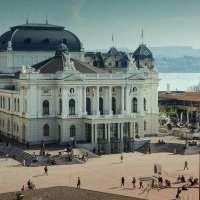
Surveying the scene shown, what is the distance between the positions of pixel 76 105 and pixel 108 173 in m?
17.5

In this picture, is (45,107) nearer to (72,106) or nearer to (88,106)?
(72,106)

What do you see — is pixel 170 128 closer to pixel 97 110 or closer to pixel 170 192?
pixel 97 110

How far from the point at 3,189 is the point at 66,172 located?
28.5ft

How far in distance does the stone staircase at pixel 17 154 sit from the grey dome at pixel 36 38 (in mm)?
16571

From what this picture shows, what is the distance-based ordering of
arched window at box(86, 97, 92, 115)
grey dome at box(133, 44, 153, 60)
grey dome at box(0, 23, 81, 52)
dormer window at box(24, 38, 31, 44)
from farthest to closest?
grey dome at box(133, 44, 153, 60)
dormer window at box(24, 38, 31, 44)
grey dome at box(0, 23, 81, 52)
arched window at box(86, 97, 92, 115)

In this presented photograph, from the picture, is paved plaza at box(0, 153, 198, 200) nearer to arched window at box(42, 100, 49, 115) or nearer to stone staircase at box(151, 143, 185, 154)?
stone staircase at box(151, 143, 185, 154)

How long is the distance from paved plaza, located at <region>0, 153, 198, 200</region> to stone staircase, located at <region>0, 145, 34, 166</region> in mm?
1316

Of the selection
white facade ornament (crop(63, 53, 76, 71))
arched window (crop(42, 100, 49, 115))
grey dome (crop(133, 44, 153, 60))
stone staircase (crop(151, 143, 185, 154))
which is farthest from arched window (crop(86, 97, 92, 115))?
grey dome (crop(133, 44, 153, 60))

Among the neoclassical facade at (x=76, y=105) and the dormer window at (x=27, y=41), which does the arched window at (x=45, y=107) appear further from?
the dormer window at (x=27, y=41)

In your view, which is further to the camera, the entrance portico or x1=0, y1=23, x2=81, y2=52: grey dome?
x1=0, y1=23, x2=81, y2=52: grey dome

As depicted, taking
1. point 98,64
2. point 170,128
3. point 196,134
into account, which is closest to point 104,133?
point 196,134

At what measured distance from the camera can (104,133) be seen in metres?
69.0

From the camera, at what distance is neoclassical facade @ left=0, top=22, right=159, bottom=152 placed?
68.6 meters

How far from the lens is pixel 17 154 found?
63.2 meters
